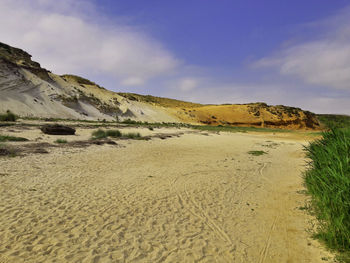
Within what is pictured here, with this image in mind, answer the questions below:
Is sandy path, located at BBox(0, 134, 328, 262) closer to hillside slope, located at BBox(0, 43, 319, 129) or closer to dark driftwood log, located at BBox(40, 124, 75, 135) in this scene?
dark driftwood log, located at BBox(40, 124, 75, 135)

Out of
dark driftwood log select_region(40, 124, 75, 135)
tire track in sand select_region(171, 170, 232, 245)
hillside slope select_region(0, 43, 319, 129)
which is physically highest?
hillside slope select_region(0, 43, 319, 129)

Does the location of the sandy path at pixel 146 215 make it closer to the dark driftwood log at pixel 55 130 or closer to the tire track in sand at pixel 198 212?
the tire track in sand at pixel 198 212

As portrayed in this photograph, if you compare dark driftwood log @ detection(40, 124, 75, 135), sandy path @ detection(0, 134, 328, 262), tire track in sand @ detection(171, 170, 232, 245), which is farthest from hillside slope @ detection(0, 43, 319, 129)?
tire track in sand @ detection(171, 170, 232, 245)

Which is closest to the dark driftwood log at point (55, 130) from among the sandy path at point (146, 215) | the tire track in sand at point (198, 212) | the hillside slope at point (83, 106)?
the sandy path at point (146, 215)

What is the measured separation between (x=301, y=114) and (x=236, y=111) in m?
16.8

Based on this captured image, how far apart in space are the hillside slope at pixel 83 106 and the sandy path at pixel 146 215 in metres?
30.0

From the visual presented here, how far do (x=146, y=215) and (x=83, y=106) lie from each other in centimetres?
4108

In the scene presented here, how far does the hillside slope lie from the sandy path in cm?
3004

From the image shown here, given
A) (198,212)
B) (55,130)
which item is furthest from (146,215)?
(55,130)

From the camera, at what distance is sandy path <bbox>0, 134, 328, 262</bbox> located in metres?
3.79

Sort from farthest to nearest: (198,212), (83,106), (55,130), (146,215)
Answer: (83,106), (55,130), (198,212), (146,215)

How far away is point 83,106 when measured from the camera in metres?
42.4

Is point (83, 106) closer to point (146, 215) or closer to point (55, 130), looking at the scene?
point (55, 130)

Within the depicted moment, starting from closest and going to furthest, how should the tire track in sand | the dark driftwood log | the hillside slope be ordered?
the tire track in sand < the dark driftwood log < the hillside slope
